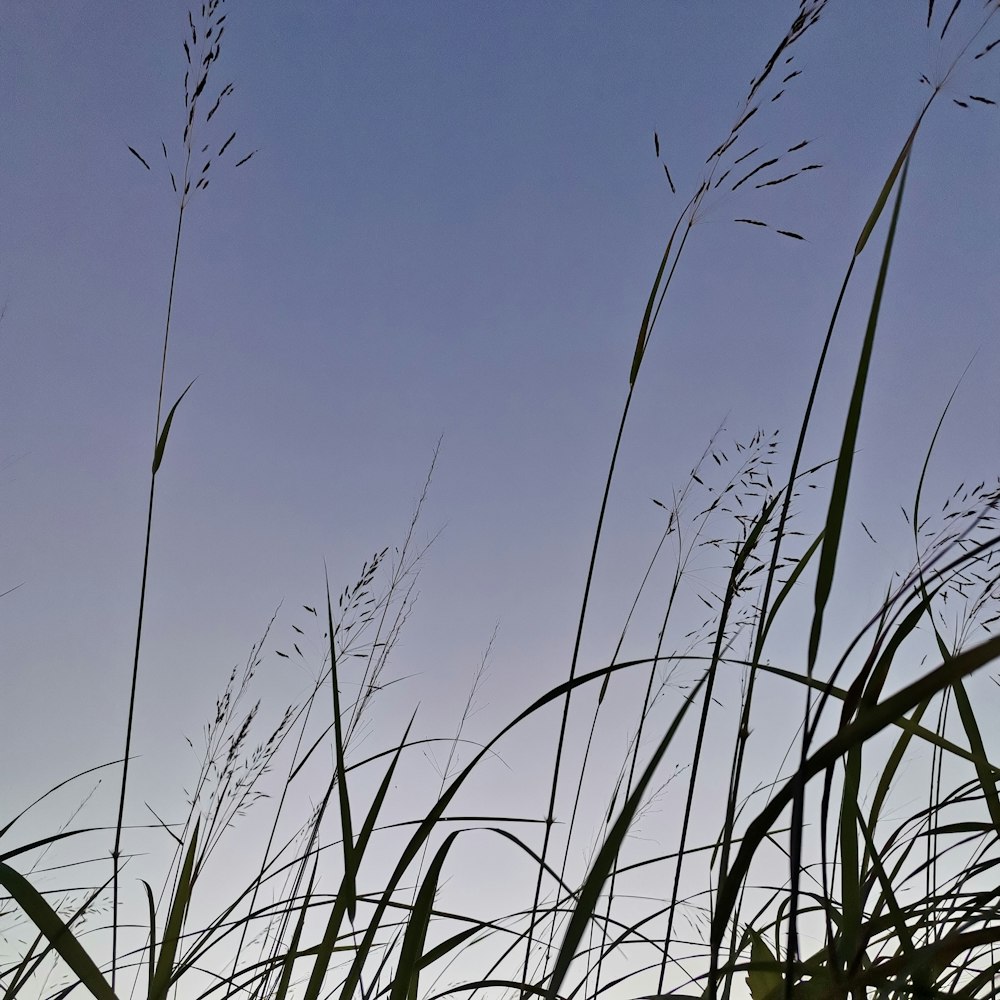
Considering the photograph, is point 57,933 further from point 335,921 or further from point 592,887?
point 592,887

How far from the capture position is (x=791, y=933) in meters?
0.42

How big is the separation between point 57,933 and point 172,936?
35cm

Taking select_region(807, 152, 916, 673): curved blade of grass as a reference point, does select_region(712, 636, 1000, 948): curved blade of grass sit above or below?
below

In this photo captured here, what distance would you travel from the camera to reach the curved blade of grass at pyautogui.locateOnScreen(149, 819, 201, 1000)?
1.02 meters

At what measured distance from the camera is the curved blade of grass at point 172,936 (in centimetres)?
102

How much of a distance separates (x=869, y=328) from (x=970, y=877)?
0.78 m

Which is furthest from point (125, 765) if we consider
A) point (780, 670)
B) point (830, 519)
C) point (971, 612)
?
point (971, 612)

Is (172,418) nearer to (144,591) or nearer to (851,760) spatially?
(144,591)

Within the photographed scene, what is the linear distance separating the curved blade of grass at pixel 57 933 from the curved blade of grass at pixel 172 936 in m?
0.23

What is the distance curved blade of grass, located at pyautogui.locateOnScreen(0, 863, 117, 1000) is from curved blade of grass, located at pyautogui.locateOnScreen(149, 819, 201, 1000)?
0.75ft

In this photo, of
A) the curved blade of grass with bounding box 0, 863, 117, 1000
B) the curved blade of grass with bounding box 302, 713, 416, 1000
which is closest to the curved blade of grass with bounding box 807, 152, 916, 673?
the curved blade of grass with bounding box 302, 713, 416, 1000

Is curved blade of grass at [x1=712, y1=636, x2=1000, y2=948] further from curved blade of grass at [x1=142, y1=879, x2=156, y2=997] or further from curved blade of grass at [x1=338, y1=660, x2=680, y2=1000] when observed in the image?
curved blade of grass at [x1=142, y1=879, x2=156, y2=997]

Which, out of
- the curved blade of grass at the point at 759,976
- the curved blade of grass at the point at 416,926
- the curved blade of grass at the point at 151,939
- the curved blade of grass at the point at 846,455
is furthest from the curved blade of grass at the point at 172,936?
the curved blade of grass at the point at 846,455

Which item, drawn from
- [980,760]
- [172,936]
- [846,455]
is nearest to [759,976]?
[980,760]
